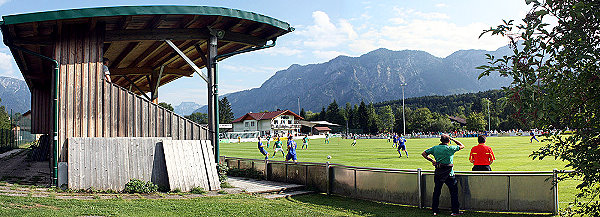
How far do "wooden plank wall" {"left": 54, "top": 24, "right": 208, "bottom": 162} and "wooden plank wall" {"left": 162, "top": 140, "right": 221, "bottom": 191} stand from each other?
29.6 inches

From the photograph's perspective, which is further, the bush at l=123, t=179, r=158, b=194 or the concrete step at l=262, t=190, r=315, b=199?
the concrete step at l=262, t=190, r=315, b=199

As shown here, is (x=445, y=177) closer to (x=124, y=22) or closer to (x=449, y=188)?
(x=449, y=188)

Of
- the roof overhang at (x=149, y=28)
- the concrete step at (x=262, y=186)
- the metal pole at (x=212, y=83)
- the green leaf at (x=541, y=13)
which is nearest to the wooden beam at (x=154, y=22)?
the roof overhang at (x=149, y=28)

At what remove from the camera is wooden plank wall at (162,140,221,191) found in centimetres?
1133

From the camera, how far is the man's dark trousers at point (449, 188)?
9.16 metres

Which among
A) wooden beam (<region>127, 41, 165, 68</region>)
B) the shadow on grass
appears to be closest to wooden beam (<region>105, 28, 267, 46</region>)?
wooden beam (<region>127, 41, 165, 68</region>)

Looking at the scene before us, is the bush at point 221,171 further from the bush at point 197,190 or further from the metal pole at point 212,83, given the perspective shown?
the bush at point 197,190

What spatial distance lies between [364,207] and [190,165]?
4648 mm

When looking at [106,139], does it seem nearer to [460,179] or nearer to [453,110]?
[460,179]

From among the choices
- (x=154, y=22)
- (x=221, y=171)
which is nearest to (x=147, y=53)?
(x=154, y=22)

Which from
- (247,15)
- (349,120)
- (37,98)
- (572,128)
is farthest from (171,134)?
(349,120)

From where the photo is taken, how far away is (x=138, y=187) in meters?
10.8

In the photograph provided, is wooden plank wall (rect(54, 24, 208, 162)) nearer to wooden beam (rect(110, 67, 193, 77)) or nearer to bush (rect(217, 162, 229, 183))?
bush (rect(217, 162, 229, 183))

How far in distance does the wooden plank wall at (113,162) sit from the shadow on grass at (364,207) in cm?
354
